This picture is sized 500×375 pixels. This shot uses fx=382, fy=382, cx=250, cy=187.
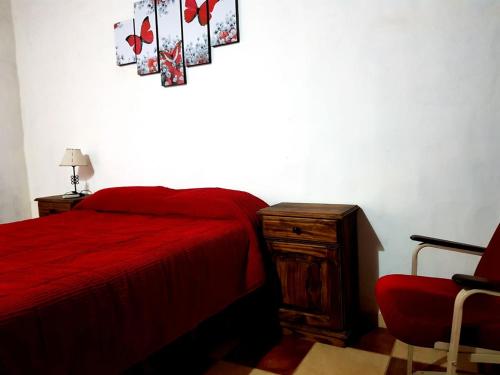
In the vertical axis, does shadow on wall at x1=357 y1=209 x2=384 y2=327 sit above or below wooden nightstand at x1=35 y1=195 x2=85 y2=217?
below

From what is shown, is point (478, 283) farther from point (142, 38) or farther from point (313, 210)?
point (142, 38)

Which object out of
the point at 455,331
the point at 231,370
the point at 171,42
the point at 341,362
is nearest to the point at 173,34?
the point at 171,42

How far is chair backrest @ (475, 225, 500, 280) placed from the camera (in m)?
1.60

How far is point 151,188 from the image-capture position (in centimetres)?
280

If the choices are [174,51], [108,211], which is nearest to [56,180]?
[108,211]

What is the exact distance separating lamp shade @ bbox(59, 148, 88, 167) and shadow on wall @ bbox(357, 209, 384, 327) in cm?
236

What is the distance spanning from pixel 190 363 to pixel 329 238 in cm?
97

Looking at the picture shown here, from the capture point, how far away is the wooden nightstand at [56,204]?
3.13 m

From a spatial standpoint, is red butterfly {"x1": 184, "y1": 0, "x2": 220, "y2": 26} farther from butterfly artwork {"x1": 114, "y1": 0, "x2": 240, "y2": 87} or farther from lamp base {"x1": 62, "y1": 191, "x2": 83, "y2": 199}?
lamp base {"x1": 62, "y1": 191, "x2": 83, "y2": 199}

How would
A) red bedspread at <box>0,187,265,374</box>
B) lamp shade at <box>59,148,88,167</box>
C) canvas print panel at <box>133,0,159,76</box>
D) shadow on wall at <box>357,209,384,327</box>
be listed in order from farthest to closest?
lamp shade at <box>59,148,88,167</box> < canvas print panel at <box>133,0,159,76</box> < shadow on wall at <box>357,209,384,327</box> < red bedspread at <box>0,187,265,374</box>

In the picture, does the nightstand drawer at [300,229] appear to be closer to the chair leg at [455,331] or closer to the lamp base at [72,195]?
the chair leg at [455,331]

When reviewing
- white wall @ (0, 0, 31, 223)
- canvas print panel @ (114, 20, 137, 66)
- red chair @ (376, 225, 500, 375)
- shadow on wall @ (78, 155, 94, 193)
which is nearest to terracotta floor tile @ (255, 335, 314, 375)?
red chair @ (376, 225, 500, 375)

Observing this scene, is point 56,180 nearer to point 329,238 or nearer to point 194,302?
point 194,302

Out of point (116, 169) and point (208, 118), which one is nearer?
point (208, 118)
